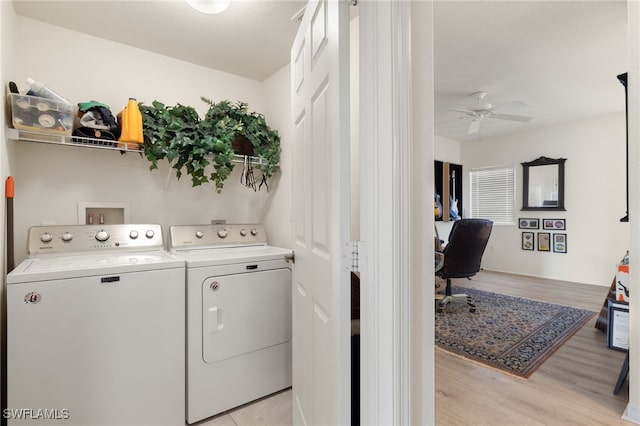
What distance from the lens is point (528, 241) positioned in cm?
558

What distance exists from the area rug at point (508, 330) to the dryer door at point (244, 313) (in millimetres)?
1558

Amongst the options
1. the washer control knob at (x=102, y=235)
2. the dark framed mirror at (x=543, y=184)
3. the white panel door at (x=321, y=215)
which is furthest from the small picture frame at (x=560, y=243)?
the washer control knob at (x=102, y=235)

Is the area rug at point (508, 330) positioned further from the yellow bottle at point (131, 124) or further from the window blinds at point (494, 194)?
the yellow bottle at point (131, 124)

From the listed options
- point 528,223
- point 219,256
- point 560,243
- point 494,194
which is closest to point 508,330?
point 219,256

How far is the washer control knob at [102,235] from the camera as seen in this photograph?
199 cm

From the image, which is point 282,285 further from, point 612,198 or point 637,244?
point 612,198

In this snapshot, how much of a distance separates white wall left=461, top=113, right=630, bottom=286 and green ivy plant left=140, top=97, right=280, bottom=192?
5.05 metres

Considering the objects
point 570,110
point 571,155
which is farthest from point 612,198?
point 570,110

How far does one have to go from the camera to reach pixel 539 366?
239 cm

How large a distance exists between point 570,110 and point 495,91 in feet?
5.27

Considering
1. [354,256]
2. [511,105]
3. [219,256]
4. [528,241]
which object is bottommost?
[528,241]

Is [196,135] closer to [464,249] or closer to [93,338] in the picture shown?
[93,338]

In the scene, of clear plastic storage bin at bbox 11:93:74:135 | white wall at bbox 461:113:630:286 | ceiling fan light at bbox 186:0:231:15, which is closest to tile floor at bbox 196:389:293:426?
clear plastic storage bin at bbox 11:93:74:135

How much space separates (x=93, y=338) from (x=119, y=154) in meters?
1.32
